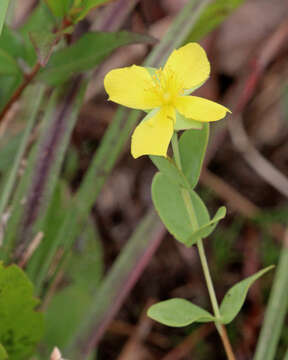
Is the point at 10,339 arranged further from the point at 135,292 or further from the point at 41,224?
the point at 135,292

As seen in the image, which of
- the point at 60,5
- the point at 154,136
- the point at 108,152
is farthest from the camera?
the point at 108,152

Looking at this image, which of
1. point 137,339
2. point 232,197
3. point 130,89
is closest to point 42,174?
point 130,89

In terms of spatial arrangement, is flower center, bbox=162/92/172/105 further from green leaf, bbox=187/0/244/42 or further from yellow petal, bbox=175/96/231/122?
green leaf, bbox=187/0/244/42

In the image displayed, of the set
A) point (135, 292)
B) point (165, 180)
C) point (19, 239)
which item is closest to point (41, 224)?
point (19, 239)

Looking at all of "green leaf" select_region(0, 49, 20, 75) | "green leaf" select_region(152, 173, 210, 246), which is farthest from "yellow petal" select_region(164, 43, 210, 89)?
"green leaf" select_region(0, 49, 20, 75)

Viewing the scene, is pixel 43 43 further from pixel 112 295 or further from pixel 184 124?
pixel 112 295

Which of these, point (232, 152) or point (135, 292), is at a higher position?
point (232, 152)

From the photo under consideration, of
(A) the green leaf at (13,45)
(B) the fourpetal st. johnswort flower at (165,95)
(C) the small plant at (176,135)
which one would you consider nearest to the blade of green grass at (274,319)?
(C) the small plant at (176,135)
